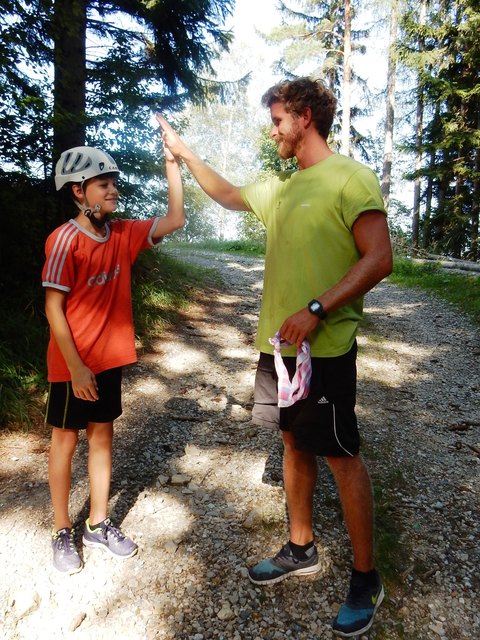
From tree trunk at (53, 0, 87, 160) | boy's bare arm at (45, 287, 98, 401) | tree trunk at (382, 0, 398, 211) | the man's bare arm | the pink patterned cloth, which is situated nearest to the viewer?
the man's bare arm

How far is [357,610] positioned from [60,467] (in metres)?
1.61

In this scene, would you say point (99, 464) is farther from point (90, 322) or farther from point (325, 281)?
point (325, 281)

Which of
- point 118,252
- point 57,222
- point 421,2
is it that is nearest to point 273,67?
point 421,2

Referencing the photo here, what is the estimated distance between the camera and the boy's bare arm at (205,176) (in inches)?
100

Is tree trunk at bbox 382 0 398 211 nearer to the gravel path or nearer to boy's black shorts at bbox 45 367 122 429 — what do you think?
the gravel path

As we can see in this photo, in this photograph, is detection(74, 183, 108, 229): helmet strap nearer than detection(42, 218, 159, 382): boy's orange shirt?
No

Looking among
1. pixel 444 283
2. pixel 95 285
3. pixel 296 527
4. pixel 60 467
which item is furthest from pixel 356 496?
pixel 444 283

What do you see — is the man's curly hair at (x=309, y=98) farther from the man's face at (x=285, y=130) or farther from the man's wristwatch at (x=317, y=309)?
the man's wristwatch at (x=317, y=309)

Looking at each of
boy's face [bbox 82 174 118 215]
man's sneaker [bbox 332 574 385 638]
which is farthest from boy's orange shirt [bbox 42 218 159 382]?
man's sneaker [bbox 332 574 385 638]

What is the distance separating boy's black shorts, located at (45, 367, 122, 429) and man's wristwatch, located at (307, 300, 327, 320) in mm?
1197

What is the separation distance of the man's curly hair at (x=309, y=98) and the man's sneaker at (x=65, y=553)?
2418 mm

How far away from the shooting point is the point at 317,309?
1951mm

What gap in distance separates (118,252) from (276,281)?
89cm

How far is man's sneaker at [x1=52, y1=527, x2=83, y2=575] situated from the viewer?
8.07ft
